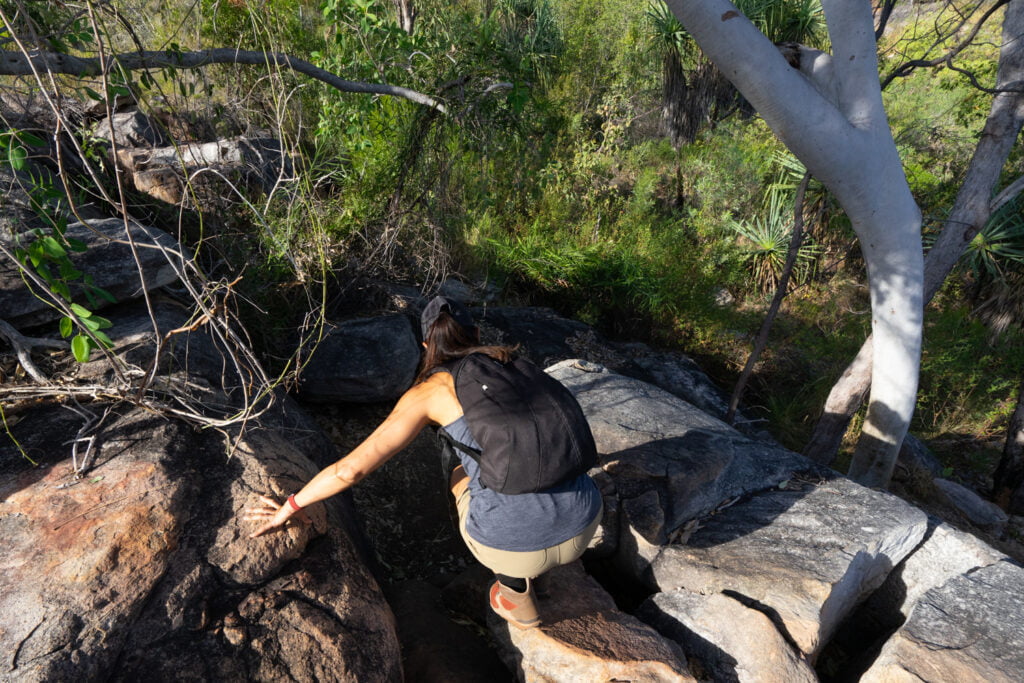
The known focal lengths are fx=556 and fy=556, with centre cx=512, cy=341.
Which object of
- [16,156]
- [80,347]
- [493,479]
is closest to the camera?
[16,156]

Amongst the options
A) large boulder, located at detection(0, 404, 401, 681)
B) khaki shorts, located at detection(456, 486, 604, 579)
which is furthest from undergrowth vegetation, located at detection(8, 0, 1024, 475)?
khaki shorts, located at detection(456, 486, 604, 579)

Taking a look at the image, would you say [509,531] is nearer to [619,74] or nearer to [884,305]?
[884,305]

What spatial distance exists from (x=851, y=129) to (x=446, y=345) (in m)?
2.32

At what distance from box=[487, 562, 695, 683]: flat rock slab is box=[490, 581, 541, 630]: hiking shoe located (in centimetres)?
5

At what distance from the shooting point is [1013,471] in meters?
4.93

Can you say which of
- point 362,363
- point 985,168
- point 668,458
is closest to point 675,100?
point 985,168

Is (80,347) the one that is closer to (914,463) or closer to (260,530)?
(260,530)

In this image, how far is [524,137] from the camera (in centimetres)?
418

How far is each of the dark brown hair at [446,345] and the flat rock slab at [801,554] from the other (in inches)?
54.7

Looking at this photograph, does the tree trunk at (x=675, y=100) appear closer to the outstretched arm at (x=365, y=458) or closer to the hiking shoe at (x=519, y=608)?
the outstretched arm at (x=365, y=458)

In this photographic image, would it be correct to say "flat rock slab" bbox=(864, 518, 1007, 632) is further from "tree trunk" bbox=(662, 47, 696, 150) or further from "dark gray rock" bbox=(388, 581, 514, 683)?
"tree trunk" bbox=(662, 47, 696, 150)

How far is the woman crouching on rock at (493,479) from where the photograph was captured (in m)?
1.89

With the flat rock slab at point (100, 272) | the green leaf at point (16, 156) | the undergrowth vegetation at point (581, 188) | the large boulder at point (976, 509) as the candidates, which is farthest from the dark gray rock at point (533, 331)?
the green leaf at point (16, 156)

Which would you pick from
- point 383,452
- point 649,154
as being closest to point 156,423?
point 383,452
